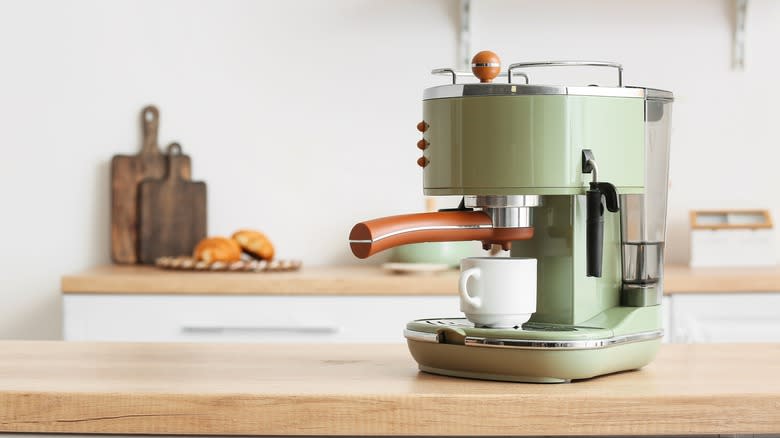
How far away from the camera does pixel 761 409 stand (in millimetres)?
1118

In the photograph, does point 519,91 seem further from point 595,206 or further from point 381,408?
point 381,408

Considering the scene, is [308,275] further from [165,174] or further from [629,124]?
[629,124]

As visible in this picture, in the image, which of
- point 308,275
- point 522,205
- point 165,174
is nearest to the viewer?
point 522,205

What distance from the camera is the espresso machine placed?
1235mm

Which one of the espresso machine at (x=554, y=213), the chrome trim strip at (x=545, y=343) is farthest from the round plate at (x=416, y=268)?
the chrome trim strip at (x=545, y=343)

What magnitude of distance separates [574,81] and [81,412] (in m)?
2.35

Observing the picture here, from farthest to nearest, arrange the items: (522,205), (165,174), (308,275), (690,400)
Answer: (165,174) → (308,275) → (522,205) → (690,400)

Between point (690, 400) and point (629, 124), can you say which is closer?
point (690, 400)

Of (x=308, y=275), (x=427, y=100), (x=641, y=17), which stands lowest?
(x=308, y=275)

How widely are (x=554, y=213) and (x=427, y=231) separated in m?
0.18

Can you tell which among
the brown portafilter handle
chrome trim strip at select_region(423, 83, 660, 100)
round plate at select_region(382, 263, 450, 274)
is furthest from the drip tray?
round plate at select_region(382, 263, 450, 274)

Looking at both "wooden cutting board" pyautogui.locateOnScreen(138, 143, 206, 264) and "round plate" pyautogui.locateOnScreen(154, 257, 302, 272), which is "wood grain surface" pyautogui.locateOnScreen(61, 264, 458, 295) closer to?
"round plate" pyautogui.locateOnScreen(154, 257, 302, 272)

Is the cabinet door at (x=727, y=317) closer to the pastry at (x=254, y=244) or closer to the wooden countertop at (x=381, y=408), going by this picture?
the pastry at (x=254, y=244)

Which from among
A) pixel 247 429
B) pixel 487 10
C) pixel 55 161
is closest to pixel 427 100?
pixel 247 429
